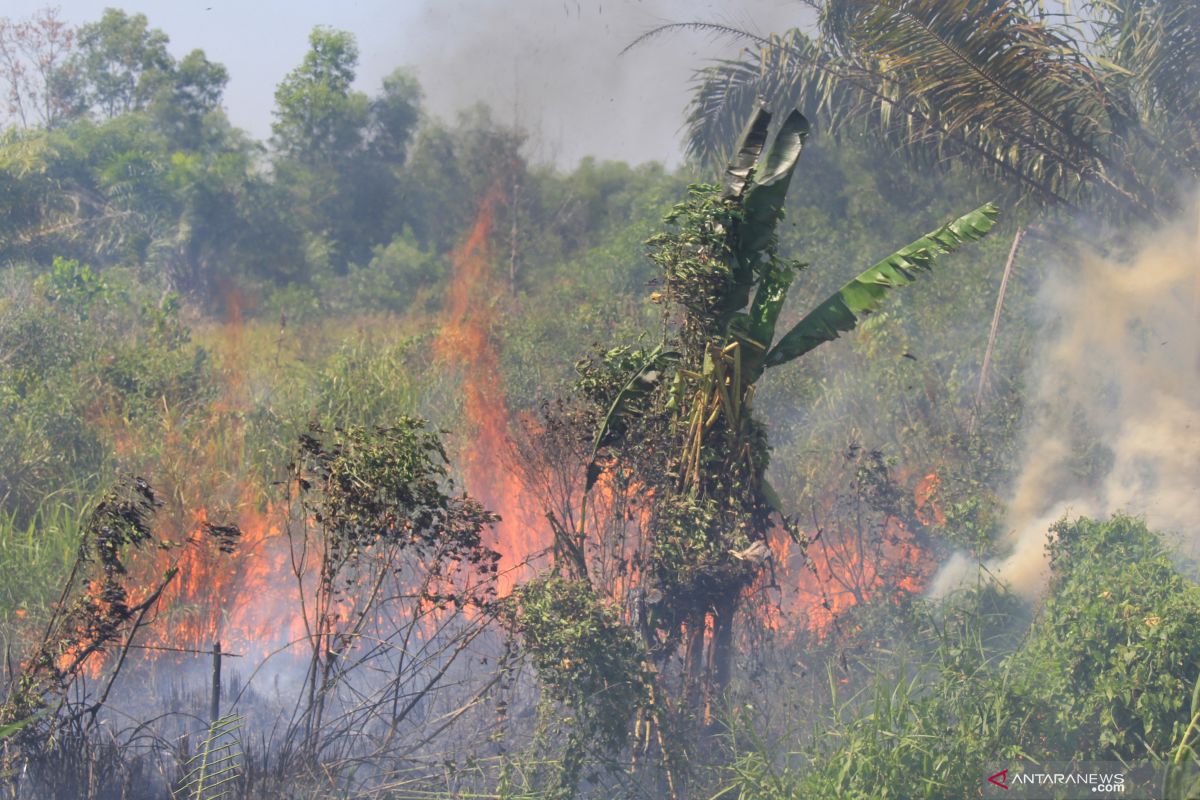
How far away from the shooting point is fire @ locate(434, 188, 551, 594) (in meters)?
11.8

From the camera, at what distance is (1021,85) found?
910 centimetres

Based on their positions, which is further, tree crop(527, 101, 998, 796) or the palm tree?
the palm tree

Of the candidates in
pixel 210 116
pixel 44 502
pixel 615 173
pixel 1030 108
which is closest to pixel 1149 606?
pixel 1030 108

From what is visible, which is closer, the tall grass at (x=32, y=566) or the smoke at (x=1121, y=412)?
the tall grass at (x=32, y=566)

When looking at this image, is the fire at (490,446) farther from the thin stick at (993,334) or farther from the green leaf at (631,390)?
the thin stick at (993,334)

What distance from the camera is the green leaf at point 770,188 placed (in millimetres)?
6617

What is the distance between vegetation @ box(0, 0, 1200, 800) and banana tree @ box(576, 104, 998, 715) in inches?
1.1

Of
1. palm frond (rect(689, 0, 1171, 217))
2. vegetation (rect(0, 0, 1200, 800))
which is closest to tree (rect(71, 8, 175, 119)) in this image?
vegetation (rect(0, 0, 1200, 800))

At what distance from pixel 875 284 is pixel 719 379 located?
3.65 ft

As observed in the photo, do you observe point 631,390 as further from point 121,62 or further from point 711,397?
point 121,62

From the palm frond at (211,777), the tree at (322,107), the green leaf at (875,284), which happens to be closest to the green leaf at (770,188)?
the green leaf at (875,284)

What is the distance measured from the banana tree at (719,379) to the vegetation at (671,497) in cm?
3

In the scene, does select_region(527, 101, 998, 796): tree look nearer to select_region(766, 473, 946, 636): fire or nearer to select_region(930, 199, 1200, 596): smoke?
select_region(766, 473, 946, 636): fire

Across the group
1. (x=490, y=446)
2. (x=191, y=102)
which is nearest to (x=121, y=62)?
(x=191, y=102)
